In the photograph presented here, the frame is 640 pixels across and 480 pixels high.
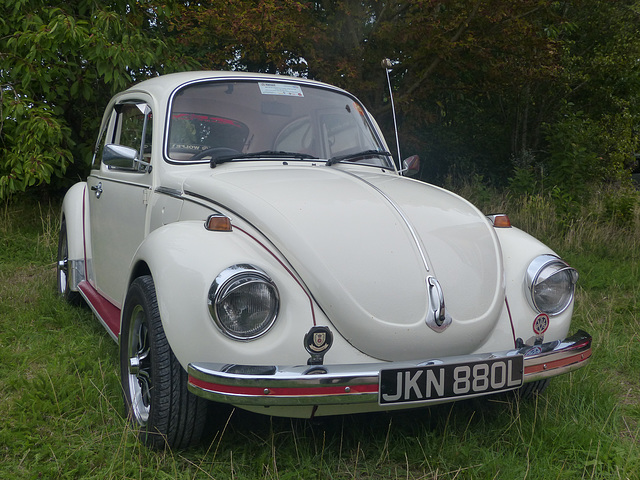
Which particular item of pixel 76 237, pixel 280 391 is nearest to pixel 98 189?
pixel 76 237

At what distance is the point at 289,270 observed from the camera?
2.33 m

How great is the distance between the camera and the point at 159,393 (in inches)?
91.8

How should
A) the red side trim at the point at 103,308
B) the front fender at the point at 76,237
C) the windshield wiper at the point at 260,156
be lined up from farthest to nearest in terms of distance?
the front fender at the point at 76,237, the red side trim at the point at 103,308, the windshield wiper at the point at 260,156

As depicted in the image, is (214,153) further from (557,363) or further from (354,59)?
(354,59)

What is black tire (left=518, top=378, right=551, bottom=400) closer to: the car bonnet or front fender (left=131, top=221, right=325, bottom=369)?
the car bonnet

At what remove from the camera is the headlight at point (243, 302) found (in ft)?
7.01

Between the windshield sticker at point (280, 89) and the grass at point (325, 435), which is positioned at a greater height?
the windshield sticker at point (280, 89)

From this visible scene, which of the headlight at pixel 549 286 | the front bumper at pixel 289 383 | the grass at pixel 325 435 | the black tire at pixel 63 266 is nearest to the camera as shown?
the front bumper at pixel 289 383

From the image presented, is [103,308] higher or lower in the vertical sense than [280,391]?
lower

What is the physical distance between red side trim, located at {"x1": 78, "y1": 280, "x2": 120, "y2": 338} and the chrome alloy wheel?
1.53ft

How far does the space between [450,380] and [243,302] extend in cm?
77

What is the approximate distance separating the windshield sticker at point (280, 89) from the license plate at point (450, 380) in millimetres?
2018

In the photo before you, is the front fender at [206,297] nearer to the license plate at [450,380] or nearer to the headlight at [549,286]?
the license plate at [450,380]

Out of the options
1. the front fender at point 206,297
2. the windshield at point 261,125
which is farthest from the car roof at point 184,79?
the front fender at point 206,297
